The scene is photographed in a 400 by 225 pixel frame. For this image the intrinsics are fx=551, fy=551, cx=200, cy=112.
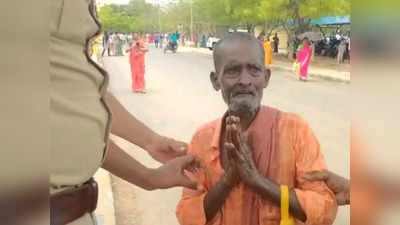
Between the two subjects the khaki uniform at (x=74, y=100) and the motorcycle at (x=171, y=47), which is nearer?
the khaki uniform at (x=74, y=100)

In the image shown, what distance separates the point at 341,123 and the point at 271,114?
14cm

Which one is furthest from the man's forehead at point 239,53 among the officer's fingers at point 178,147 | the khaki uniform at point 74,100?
the khaki uniform at point 74,100

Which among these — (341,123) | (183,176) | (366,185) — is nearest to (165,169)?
(183,176)

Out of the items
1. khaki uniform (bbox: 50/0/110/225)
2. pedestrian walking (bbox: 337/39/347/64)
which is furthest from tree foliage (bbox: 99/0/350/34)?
khaki uniform (bbox: 50/0/110/225)

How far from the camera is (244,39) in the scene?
3.63 ft

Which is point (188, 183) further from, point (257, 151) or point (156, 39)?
point (156, 39)

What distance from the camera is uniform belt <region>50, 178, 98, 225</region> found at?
72 cm

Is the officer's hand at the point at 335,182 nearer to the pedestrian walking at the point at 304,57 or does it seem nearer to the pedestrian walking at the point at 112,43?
the pedestrian walking at the point at 304,57

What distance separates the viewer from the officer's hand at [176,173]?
3.64ft

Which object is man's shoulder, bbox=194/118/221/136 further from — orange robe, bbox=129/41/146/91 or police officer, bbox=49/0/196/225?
police officer, bbox=49/0/196/225

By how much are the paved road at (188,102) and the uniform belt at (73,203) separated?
0.27 metres

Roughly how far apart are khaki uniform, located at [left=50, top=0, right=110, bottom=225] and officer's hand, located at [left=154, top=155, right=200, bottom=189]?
0.89 feet

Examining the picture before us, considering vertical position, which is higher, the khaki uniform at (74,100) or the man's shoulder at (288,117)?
the khaki uniform at (74,100)

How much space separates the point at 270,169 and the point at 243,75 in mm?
197
